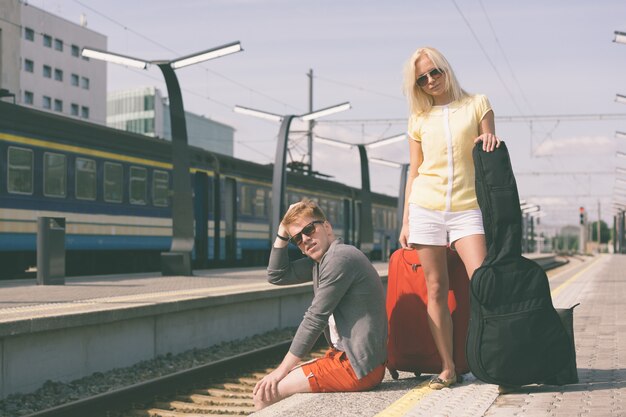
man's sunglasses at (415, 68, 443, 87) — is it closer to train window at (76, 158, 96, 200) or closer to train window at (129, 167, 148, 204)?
train window at (76, 158, 96, 200)

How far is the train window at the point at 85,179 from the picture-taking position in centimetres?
1852

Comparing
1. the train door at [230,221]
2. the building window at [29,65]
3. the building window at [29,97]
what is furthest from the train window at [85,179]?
the building window at [29,97]

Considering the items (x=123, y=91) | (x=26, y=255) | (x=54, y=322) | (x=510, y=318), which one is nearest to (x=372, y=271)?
(x=510, y=318)

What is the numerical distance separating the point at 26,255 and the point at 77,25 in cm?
6324

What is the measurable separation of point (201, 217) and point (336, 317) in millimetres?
18684

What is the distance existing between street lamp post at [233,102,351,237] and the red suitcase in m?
14.0

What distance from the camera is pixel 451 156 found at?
5160 millimetres

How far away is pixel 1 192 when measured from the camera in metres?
16.3

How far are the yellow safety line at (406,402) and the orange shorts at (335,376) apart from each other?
0.26m

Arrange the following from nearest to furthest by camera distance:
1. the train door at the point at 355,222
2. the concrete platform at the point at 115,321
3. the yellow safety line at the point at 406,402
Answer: the yellow safety line at the point at 406,402 < the concrete platform at the point at 115,321 < the train door at the point at 355,222

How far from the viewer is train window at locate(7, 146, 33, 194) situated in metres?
16.5

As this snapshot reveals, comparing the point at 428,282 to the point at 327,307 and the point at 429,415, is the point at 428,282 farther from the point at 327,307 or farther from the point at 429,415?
the point at 429,415

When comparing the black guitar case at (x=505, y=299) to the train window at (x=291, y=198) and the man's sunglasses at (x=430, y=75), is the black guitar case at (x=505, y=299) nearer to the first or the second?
the man's sunglasses at (x=430, y=75)

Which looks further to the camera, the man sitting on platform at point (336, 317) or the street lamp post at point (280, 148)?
the street lamp post at point (280, 148)
